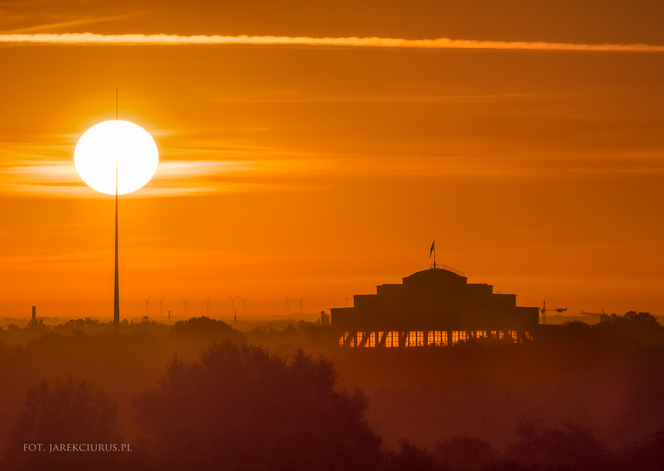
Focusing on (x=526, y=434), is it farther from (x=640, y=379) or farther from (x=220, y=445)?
(x=640, y=379)

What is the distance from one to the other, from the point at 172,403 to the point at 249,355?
9.92m

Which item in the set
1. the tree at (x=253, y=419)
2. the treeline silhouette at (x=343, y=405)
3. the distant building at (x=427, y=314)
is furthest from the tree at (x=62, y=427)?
the distant building at (x=427, y=314)

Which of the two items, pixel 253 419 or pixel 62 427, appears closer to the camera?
pixel 253 419

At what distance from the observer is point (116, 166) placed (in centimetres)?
12550

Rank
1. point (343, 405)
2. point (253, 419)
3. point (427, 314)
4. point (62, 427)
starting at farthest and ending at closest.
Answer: point (427, 314)
point (343, 405)
point (62, 427)
point (253, 419)

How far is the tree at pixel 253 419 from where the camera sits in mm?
74312

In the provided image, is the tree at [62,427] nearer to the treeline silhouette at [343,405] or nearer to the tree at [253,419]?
the treeline silhouette at [343,405]

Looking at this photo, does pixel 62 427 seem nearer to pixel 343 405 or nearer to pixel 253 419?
pixel 253 419

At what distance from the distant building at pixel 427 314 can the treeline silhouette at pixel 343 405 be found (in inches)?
108

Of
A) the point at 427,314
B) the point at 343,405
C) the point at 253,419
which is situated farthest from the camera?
the point at 427,314

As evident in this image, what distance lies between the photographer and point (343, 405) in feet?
275

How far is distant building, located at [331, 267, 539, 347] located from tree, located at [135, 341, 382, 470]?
61.5 meters

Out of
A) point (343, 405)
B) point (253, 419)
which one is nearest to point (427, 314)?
point (343, 405)

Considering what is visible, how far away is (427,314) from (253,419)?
7644 cm
